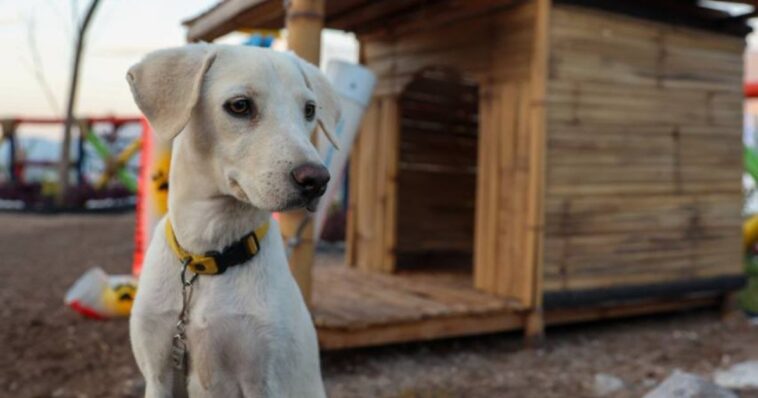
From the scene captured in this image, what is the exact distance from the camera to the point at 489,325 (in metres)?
5.15

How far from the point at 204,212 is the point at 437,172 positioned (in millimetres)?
5487

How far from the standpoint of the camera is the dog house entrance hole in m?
7.10

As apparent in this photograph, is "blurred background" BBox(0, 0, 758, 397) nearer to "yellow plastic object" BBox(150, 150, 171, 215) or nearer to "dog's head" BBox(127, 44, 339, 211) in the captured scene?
"yellow plastic object" BBox(150, 150, 171, 215)

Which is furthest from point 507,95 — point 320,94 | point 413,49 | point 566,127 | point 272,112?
point 272,112

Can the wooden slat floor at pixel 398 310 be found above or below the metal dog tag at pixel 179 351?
below

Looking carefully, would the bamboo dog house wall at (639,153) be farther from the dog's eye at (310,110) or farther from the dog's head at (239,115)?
the dog's head at (239,115)

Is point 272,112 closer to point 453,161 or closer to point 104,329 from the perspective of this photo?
point 104,329

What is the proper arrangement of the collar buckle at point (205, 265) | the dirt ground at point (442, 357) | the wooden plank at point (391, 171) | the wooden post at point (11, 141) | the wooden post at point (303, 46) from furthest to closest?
the wooden post at point (11, 141)
the wooden plank at point (391, 171)
the dirt ground at point (442, 357)
the wooden post at point (303, 46)
the collar buckle at point (205, 265)

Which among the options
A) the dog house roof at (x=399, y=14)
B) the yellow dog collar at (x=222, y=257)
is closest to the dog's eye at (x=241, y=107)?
the yellow dog collar at (x=222, y=257)

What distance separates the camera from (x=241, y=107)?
6.11 feet

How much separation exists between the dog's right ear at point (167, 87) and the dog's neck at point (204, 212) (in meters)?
0.15

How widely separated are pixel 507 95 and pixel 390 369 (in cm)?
225

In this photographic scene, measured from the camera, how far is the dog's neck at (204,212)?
78.9 inches

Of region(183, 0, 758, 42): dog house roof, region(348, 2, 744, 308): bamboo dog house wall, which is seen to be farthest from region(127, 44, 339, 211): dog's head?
region(348, 2, 744, 308): bamboo dog house wall
